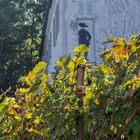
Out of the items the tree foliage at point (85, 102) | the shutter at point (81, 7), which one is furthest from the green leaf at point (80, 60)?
the shutter at point (81, 7)

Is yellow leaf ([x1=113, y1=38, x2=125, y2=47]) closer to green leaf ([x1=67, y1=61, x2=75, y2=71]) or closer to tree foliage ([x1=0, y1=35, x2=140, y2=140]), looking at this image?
tree foliage ([x1=0, y1=35, x2=140, y2=140])

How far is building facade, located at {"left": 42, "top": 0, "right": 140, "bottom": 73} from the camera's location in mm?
16844

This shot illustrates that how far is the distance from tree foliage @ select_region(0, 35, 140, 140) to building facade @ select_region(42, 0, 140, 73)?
44.8ft

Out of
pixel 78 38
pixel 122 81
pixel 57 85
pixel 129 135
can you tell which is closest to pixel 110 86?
pixel 122 81

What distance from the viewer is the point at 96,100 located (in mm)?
2256

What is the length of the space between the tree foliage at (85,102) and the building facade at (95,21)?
13670 millimetres

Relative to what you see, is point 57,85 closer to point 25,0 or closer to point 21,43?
point 21,43

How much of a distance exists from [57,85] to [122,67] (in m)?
0.70

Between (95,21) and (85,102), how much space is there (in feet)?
49.1

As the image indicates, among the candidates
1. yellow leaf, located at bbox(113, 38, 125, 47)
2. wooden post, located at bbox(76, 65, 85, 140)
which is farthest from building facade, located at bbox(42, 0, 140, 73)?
yellow leaf, located at bbox(113, 38, 125, 47)

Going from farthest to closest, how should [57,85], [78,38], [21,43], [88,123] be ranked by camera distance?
1. [21,43]
2. [78,38]
3. [57,85]
4. [88,123]

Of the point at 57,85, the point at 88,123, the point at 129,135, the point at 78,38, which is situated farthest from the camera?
the point at 78,38

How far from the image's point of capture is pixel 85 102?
2.35 metres

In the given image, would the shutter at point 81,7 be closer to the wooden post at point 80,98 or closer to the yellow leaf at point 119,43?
the wooden post at point 80,98
